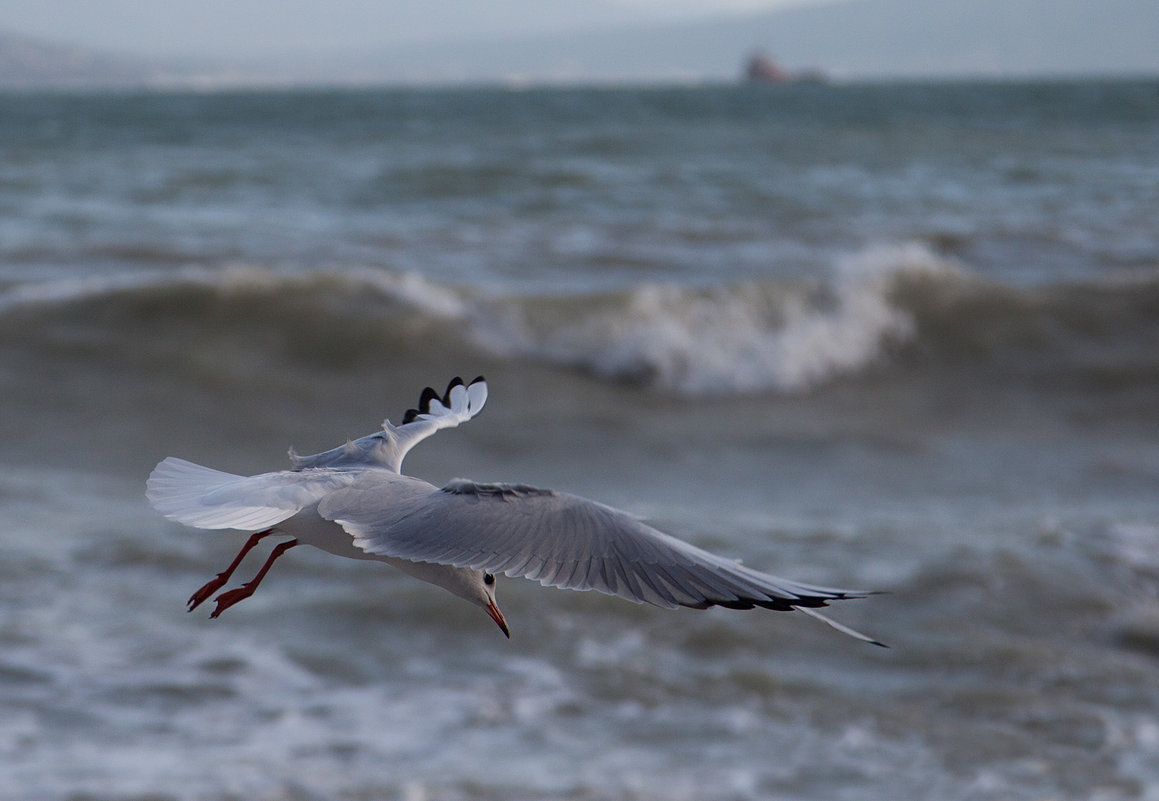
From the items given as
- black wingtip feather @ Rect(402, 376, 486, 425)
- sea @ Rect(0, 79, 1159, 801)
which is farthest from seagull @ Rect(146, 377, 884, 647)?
sea @ Rect(0, 79, 1159, 801)

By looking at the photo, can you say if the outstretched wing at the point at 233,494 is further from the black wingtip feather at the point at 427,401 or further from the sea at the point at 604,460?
the sea at the point at 604,460

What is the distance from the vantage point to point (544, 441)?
782 centimetres

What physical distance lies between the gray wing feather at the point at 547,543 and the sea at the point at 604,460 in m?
2.55

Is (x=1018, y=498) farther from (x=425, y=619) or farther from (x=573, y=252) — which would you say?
(x=573, y=252)

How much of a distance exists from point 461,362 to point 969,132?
1823 cm

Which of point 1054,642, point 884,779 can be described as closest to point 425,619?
point 884,779

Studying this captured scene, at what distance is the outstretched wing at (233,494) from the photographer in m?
1.51

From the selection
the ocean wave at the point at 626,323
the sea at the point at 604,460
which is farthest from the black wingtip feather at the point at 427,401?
the ocean wave at the point at 626,323

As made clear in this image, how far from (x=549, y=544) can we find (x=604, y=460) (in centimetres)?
595

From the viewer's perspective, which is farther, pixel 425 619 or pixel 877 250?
pixel 877 250

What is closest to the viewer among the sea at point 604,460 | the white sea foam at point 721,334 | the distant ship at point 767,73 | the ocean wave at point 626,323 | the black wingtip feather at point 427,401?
the black wingtip feather at point 427,401

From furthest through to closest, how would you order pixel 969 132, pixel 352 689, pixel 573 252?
1. pixel 969 132
2. pixel 573 252
3. pixel 352 689

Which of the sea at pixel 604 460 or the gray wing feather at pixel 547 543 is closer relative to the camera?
the gray wing feather at pixel 547 543

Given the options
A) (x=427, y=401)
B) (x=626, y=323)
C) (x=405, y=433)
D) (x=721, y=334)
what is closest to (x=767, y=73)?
(x=721, y=334)
